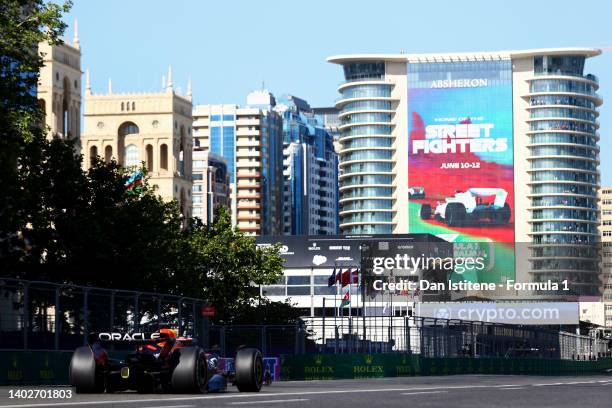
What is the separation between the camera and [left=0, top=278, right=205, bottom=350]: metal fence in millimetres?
33531

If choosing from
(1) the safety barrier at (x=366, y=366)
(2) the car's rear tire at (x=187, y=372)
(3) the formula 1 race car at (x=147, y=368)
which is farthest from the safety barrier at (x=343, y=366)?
(2) the car's rear tire at (x=187, y=372)

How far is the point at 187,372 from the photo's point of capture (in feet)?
85.0

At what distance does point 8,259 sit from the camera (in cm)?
6862

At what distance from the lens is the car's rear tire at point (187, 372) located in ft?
85.0

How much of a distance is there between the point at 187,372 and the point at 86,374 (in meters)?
1.68

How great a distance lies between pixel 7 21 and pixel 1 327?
21.5m

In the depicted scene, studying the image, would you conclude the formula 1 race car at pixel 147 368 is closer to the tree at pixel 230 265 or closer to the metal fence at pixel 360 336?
the metal fence at pixel 360 336

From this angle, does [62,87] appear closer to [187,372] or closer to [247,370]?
[247,370]

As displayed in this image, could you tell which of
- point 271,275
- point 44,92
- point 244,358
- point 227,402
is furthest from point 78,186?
point 44,92

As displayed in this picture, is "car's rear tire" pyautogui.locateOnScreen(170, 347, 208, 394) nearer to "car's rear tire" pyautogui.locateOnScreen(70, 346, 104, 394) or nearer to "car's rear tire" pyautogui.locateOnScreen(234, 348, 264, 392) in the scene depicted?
"car's rear tire" pyautogui.locateOnScreen(70, 346, 104, 394)

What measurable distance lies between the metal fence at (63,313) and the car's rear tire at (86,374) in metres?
6.78

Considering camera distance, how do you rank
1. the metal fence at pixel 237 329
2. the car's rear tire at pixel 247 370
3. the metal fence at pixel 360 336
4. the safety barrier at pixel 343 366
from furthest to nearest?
the metal fence at pixel 360 336
the safety barrier at pixel 343 366
the metal fence at pixel 237 329
the car's rear tire at pixel 247 370

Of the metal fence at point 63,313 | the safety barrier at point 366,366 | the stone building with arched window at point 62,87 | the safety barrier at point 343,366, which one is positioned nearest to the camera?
the metal fence at point 63,313

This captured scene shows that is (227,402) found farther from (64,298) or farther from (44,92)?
(44,92)
